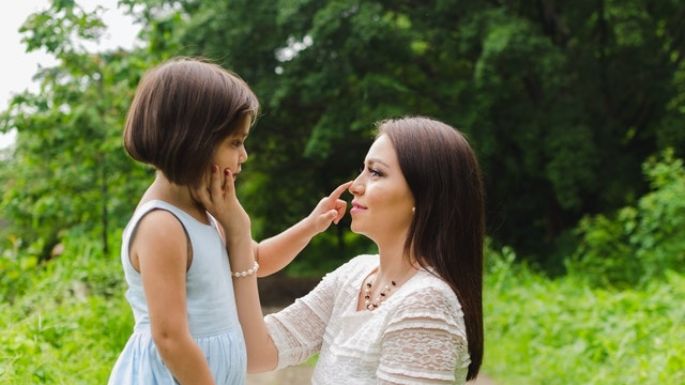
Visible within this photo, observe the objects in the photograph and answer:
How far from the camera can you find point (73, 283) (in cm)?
543

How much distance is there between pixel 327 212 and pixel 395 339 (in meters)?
Result: 0.53

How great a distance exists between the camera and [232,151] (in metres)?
1.68

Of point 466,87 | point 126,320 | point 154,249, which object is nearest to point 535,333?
point 126,320

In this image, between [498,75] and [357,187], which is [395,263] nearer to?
[357,187]

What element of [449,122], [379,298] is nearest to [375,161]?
[379,298]

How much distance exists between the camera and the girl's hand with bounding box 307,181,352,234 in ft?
6.91

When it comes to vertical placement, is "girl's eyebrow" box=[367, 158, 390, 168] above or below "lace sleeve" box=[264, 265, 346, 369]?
above

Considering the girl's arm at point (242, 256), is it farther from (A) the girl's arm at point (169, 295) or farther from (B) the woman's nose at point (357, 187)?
(B) the woman's nose at point (357, 187)

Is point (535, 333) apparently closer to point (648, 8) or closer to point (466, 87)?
point (466, 87)

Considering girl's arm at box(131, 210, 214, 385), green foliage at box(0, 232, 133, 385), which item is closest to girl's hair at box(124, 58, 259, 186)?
girl's arm at box(131, 210, 214, 385)

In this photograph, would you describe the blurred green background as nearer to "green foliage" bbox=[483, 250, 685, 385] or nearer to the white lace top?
"green foliage" bbox=[483, 250, 685, 385]

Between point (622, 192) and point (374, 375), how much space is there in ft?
35.9

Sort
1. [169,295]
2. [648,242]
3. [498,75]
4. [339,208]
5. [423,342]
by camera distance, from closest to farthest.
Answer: [169,295] → [423,342] → [339,208] → [648,242] → [498,75]

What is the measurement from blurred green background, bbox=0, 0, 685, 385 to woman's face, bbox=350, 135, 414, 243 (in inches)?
70.4
